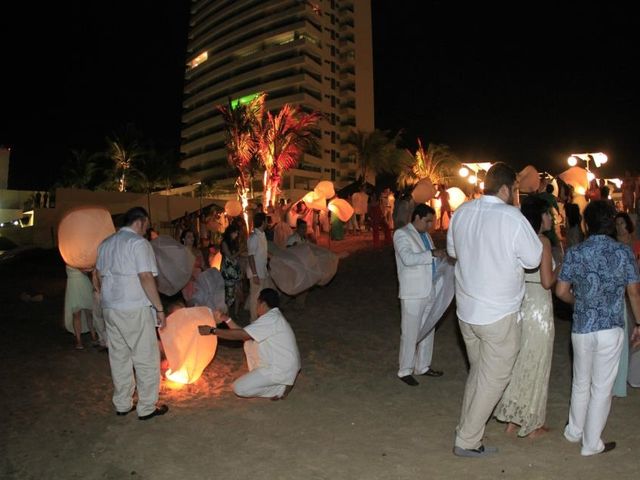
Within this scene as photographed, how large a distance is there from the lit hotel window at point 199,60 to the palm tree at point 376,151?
44.9 meters

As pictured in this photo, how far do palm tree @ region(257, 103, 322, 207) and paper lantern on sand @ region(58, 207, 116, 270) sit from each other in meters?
19.2

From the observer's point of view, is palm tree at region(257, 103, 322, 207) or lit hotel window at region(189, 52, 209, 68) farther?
lit hotel window at region(189, 52, 209, 68)

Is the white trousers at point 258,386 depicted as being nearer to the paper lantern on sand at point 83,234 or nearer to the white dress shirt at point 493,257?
the white dress shirt at point 493,257

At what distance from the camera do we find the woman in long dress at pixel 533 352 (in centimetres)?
431

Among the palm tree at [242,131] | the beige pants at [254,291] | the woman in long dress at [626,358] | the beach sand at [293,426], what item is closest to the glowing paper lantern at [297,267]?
the beige pants at [254,291]

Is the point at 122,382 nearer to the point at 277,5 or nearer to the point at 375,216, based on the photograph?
the point at 375,216

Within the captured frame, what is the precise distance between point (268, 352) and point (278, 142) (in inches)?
859

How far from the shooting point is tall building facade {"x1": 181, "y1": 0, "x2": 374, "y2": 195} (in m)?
77.4

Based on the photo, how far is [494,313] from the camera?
384 centimetres

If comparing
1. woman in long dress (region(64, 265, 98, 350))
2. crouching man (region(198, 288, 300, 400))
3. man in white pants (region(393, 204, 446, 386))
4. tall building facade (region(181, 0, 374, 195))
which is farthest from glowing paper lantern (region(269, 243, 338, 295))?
tall building facade (region(181, 0, 374, 195))

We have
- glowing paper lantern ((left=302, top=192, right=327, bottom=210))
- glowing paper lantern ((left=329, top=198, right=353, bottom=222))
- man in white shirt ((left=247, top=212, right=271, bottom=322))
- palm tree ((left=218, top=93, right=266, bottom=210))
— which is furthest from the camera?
palm tree ((left=218, top=93, right=266, bottom=210))

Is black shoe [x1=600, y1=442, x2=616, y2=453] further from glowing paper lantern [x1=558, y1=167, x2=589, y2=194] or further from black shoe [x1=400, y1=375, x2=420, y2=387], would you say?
glowing paper lantern [x1=558, y1=167, x2=589, y2=194]

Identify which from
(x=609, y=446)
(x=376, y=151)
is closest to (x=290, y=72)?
(x=376, y=151)

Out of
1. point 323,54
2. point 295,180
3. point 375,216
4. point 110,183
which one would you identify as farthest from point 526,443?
point 323,54
